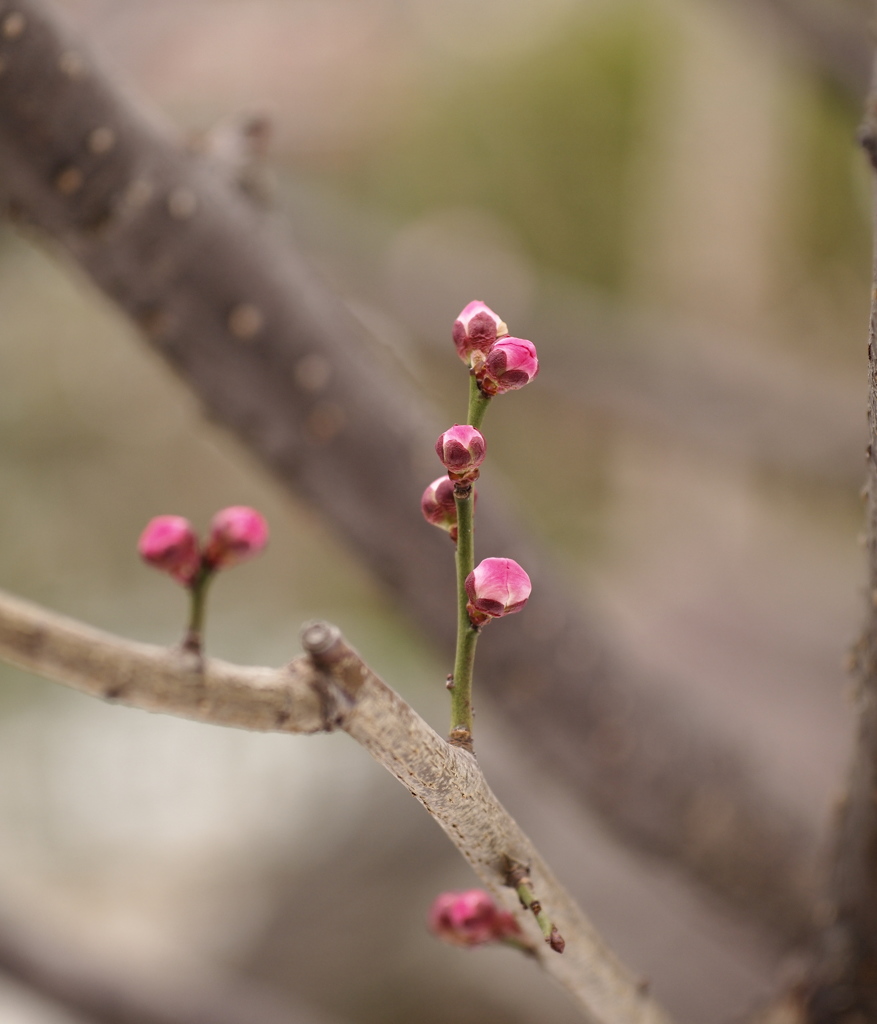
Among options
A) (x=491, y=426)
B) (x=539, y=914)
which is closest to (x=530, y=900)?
(x=539, y=914)

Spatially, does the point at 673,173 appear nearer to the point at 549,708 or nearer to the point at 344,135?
the point at 344,135

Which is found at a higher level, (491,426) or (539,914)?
(491,426)

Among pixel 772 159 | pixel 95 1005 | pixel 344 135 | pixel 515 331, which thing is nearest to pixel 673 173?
pixel 772 159

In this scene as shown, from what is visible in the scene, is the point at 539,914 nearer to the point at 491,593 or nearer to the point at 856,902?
the point at 491,593

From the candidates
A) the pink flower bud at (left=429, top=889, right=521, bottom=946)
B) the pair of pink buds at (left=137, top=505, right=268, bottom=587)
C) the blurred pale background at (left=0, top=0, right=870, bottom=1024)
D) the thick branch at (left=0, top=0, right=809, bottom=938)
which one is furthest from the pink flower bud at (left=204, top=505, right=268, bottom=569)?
the blurred pale background at (left=0, top=0, right=870, bottom=1024)

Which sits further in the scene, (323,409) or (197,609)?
(323,409)

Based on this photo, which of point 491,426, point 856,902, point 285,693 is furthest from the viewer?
point 491,426

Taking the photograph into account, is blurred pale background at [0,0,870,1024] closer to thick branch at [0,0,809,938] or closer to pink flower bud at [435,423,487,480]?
thick branch at [0,0,809,938]
